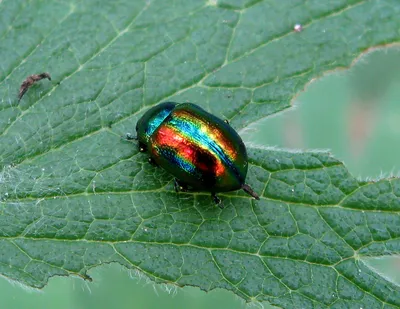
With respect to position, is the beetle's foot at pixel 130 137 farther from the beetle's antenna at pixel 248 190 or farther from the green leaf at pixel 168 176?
the beetle's antenna at pixel 248 190

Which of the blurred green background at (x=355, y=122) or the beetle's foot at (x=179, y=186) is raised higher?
the beetle's foot at (x=179, y=186)

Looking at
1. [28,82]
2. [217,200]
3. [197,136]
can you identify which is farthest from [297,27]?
[28,82]

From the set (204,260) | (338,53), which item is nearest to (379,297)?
(204,260)

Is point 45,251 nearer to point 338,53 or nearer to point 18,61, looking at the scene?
point 18,61

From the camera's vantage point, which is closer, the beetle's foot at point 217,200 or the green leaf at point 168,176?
the green leaf at point 168,176

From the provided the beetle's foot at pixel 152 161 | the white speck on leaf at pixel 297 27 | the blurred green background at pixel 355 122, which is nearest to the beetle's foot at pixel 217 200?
the beetle's foot at pixel 152 161

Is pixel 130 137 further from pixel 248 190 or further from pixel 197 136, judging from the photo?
pixel 248 190

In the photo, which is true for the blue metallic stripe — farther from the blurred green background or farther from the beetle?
the blurred green background

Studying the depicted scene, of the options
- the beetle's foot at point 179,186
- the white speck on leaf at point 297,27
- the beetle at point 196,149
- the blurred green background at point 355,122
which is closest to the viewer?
the beetle at point 196,149
